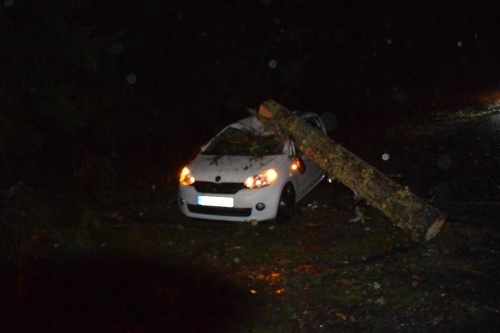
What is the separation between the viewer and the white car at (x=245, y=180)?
8.24 m

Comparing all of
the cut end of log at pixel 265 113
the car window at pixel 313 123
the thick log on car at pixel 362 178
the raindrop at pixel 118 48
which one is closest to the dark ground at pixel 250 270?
the thick log on car at pixel 362 178

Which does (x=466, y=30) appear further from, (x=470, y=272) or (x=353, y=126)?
(x=470, y=272)

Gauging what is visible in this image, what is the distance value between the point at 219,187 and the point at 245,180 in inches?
16.8

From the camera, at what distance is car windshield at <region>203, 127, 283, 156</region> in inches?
364

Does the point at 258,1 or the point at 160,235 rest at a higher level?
the point at 258,1

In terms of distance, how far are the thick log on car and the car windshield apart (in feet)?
1.43

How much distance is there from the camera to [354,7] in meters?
26.0

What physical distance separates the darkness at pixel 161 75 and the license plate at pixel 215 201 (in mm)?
3248

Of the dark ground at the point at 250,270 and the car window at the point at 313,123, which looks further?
the car window at the point at 313,123

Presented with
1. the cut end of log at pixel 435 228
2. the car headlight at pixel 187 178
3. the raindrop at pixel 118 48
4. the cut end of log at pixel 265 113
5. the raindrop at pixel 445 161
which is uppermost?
the raindrop at pixel 118 48

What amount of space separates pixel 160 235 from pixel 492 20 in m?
A: 49.3

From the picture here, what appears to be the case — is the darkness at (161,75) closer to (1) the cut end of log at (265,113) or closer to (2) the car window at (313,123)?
(1) the cut end of log at (265,113)

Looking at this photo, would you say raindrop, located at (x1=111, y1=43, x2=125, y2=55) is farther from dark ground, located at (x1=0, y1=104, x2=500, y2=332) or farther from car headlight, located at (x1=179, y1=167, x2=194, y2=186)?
car headlight, located at (x1=179, y1=167, x2=194, y2=186)

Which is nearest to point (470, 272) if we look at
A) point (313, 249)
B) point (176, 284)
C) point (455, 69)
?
point (313, 249)
